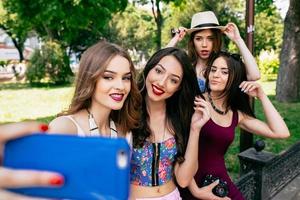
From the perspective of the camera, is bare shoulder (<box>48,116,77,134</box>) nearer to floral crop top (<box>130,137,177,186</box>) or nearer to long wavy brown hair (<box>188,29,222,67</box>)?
floral crop top (<box>130,137,177,186</box>)

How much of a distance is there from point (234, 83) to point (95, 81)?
131cm

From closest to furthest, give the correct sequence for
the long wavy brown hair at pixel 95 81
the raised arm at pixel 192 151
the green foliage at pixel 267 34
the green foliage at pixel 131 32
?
the long wavy brown hair at pixel 95 81 → the raised arm at pixel 192 151 → the green foliage at pixel 267 34 → the green foliage at pixel 131 32

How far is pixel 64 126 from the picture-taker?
64.3 inches

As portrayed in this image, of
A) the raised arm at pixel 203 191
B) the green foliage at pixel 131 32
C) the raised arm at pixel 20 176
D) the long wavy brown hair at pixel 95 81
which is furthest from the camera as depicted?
the green foliage at pixel 131 32

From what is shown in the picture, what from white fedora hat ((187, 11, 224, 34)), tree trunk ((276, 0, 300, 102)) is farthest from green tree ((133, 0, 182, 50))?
white fedora hat ((187, 11, 224, 34))

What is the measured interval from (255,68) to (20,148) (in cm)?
236

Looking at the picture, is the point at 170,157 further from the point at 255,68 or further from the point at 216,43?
the point at 216,43

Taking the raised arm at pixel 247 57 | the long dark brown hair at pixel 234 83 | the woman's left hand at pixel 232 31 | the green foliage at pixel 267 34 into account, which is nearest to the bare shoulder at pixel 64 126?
the long dark brown hair at pixel 234 83

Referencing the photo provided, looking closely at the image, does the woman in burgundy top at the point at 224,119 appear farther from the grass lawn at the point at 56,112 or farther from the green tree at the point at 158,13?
the green tree at the point at 158,13

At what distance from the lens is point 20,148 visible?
0.73 metres

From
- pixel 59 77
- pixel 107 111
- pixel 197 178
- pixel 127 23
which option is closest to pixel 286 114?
pixel 197 178

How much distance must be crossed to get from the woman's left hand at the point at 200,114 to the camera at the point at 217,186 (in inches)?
20.9

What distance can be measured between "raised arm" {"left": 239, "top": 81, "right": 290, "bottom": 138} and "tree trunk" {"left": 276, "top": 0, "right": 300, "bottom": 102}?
9.27 meters

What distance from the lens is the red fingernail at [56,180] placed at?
68cm
